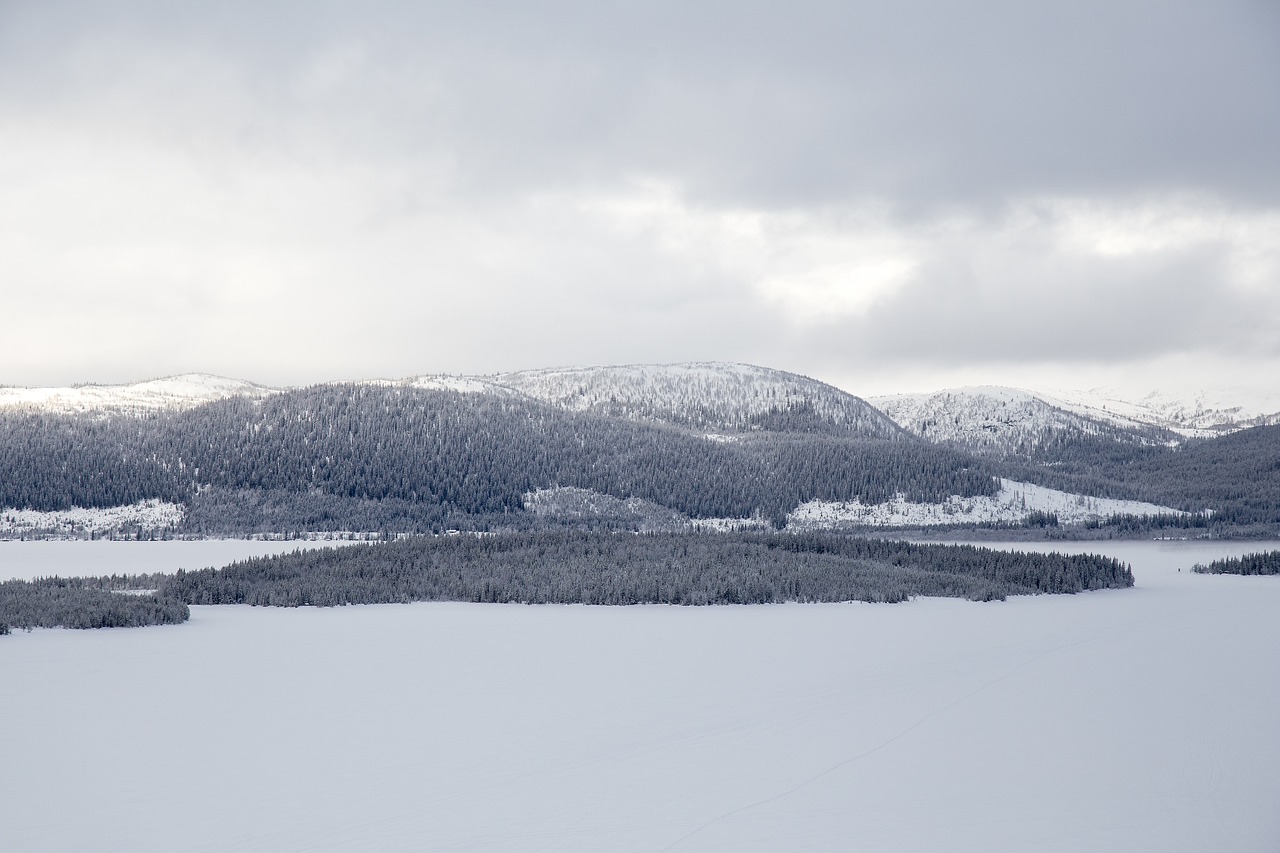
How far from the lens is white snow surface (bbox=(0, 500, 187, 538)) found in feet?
324

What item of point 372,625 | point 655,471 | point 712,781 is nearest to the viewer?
point 712,781

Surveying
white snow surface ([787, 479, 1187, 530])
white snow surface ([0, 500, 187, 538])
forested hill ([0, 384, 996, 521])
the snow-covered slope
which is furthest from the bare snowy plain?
the snow-covered slope

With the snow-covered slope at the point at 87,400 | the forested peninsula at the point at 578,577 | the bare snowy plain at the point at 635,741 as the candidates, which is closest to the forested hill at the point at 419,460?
the snow-covered slope at the point at 87,400

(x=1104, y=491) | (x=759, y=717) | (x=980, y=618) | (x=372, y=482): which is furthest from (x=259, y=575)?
(x=1104, y=491)

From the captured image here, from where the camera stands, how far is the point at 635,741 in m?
14.8

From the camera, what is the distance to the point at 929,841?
10.9 metres

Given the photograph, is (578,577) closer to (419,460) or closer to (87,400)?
(419,460)

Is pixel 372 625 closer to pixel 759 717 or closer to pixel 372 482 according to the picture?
pixel 759 717

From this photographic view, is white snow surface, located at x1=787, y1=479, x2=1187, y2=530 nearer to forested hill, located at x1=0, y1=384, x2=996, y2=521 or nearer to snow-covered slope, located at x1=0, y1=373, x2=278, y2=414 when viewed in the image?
forested hill, located at x1=0, y1=384, x2=996, y2=521

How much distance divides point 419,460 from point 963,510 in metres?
64.4

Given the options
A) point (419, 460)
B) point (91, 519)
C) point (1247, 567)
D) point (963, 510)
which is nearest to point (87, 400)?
point (419, 460)

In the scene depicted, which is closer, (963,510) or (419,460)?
(963,510)

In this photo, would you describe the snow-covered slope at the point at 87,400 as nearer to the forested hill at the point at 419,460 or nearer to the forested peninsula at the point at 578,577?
Result: the forested hill at the point at 419,460

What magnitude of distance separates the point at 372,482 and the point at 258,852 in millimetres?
118988
